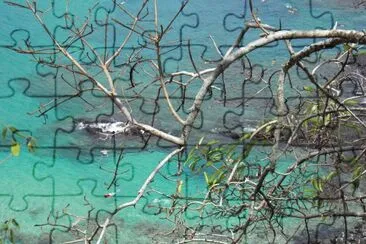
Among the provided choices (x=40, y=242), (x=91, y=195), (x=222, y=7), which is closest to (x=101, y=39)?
(x=222, y=7)

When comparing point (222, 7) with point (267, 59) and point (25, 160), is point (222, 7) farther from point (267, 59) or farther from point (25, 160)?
point (25, 160)

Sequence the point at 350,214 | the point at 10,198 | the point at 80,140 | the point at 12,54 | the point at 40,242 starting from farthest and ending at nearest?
the point at 12,54 → the point at 80,140 → the point at 10,198 → the point at 40,242 → the point at 350,214

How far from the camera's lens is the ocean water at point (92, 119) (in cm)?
323

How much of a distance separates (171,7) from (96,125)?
36.0 inches

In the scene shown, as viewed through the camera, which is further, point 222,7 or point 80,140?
point 222,7

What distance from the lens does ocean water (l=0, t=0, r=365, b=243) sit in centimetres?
323

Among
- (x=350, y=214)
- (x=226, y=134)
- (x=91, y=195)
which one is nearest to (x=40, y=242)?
(x=91, y=195)

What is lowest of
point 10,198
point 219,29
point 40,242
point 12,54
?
point 40,242

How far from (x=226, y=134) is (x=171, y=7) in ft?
3.02

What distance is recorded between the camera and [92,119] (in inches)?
156

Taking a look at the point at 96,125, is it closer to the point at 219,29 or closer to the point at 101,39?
the point at 101,39

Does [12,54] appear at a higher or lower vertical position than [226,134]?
higher

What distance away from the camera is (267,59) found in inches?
177

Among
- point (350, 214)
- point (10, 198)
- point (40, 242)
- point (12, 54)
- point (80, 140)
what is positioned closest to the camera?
point (350, 214)
